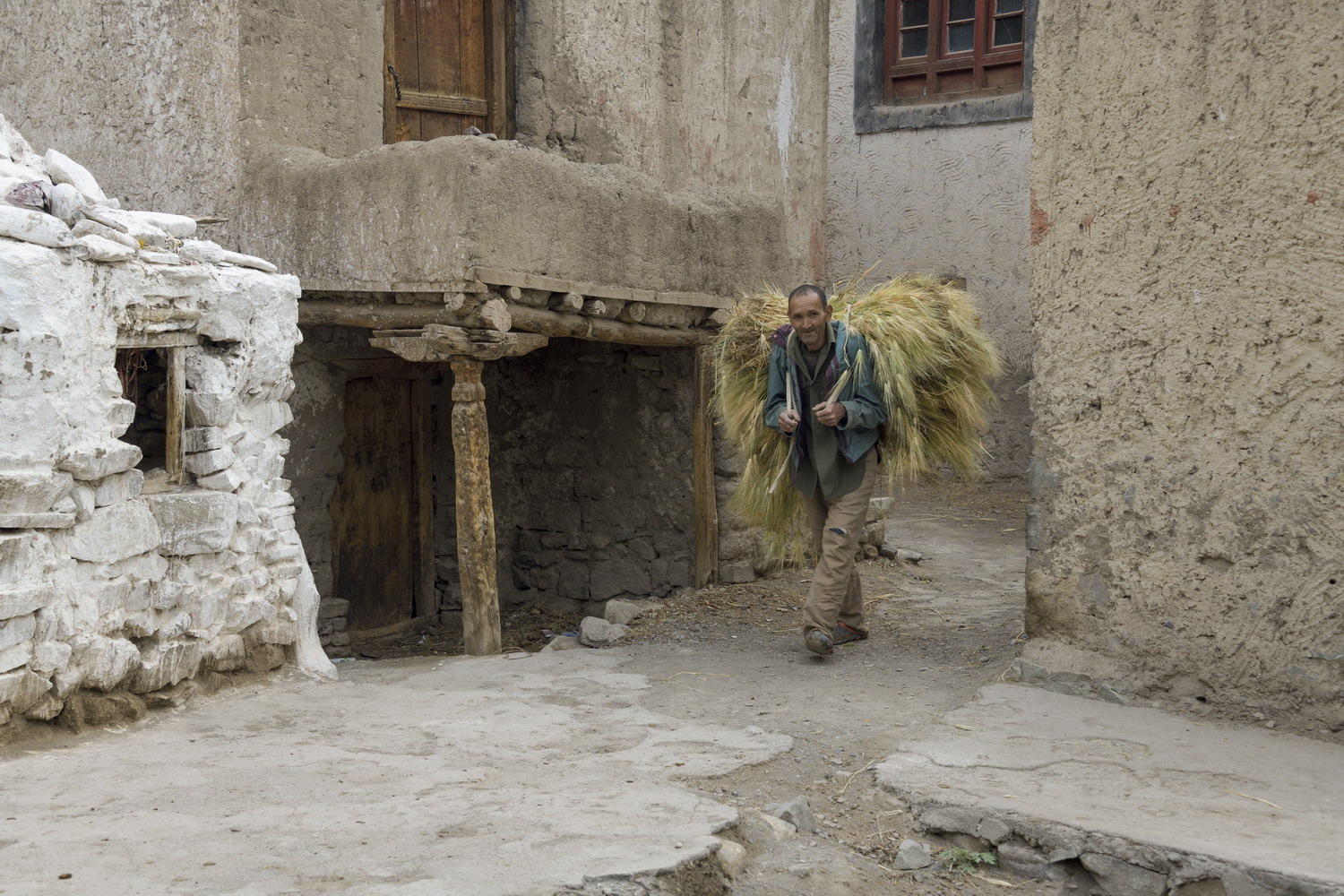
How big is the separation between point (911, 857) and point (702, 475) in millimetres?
4410

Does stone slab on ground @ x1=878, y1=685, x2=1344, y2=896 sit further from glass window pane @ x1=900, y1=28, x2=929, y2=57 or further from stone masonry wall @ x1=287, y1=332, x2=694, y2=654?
glass window pane @ x1=900, y1=28, x2=929, y2=57

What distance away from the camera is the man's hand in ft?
17.0

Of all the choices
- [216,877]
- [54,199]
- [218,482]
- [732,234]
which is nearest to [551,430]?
[732,234]

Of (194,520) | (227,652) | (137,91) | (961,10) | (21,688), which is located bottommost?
(227,652)

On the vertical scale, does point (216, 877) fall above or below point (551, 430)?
below

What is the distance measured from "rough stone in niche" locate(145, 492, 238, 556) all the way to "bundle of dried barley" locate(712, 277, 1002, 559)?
228 cm

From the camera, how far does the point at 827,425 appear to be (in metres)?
5.29

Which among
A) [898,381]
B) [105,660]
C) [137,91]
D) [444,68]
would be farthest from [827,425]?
[137,91]

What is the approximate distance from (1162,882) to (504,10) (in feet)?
18.8

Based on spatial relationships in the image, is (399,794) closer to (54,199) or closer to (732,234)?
(54,199)

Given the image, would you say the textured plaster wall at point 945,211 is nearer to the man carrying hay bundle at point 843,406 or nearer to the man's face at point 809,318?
the man carrying hay bundle at point 843,406

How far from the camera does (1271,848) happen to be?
3205 mm

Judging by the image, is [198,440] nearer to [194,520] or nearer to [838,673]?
[194,520]

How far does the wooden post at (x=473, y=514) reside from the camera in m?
6.21
